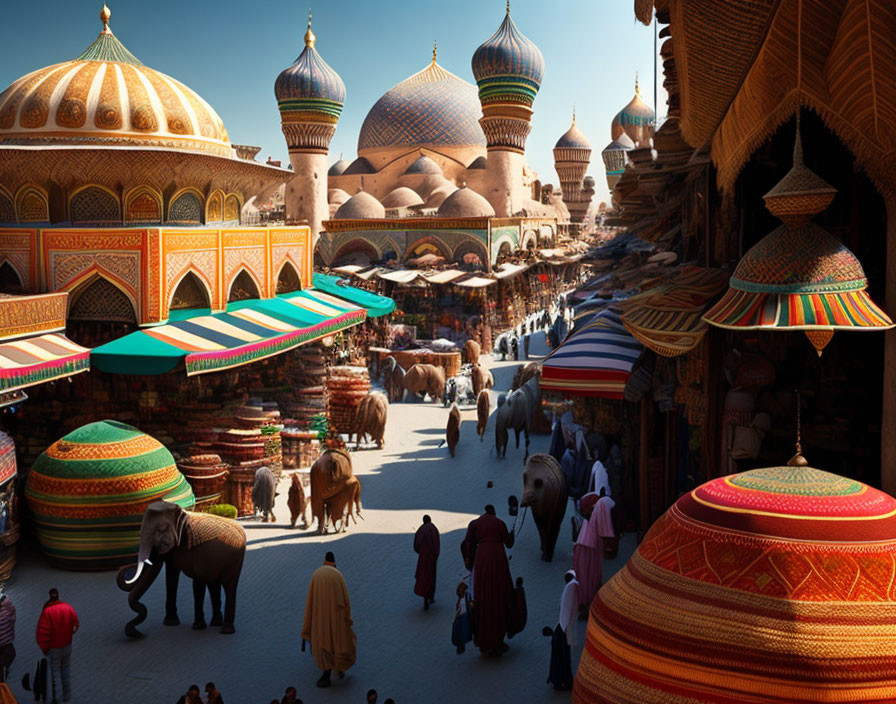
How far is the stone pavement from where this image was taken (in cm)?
808

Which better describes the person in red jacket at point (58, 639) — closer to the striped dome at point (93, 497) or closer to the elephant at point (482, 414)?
the striped dome at point (93, 497)

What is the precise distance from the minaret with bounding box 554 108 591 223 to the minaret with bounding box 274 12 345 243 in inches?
1052

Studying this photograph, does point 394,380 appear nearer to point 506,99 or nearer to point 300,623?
point 300,623

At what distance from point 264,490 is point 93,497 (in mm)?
2583

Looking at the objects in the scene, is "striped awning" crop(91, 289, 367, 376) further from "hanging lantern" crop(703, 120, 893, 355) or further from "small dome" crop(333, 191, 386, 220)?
"small dome" crop(333, 191, 386, 220)

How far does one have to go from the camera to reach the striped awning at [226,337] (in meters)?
12.7

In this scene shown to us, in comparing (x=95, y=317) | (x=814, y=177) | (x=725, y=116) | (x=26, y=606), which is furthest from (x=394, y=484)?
(x=814, y=177)

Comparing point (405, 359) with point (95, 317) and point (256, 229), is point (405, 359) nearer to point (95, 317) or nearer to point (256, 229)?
point (256, 229)

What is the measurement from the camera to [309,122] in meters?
34.6

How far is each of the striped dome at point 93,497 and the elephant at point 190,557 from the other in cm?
169

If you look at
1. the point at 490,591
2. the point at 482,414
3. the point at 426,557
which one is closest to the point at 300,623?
the point at 426,557

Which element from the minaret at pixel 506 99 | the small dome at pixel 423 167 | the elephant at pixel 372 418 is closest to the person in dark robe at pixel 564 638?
the elephant at pixel 372 418

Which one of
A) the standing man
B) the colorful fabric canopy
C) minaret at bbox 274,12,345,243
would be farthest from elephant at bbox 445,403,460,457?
minaret at bbox 274,12,345,243

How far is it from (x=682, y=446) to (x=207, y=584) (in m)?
5.17
